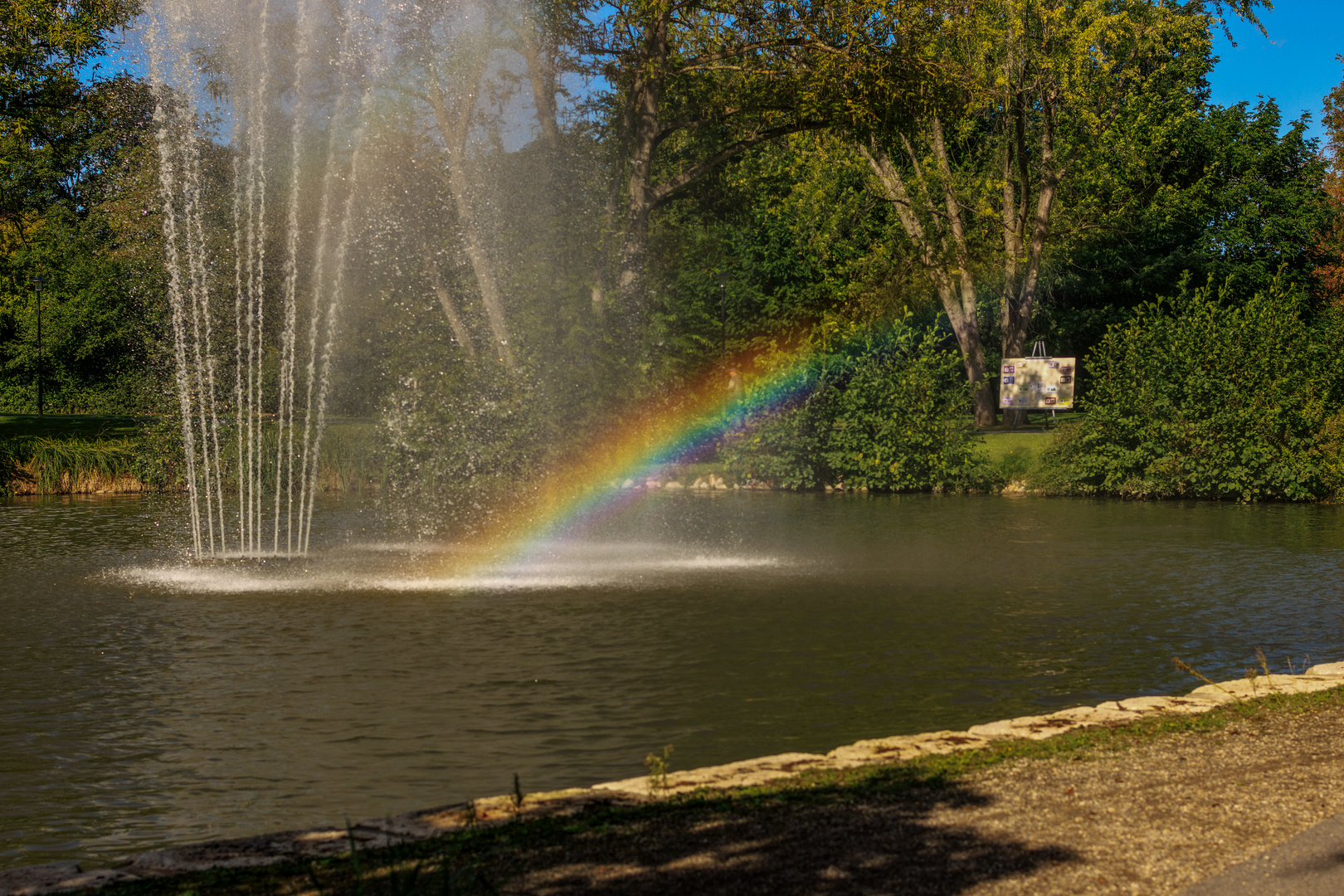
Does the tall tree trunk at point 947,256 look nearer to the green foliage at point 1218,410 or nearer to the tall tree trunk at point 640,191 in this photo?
the green foliage at point 1218,410

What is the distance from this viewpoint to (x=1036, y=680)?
1065 centimetres

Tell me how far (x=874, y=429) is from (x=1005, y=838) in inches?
1120

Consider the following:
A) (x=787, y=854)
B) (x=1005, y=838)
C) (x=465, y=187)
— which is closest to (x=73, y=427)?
(x=465, y=187)

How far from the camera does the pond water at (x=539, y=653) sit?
318 inches

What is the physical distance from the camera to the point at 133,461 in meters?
32.8

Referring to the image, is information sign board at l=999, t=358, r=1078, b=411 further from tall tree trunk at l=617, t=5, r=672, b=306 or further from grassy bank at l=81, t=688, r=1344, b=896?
Result: grassy bank at l=81, t=688, r=1344, b=896

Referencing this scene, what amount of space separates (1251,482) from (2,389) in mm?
63762

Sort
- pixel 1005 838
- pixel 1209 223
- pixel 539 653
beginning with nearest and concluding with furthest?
pixel 1005 838
pixel 539 653
pixel 1209 223

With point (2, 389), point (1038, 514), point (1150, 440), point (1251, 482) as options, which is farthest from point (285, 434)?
point (2, 389)

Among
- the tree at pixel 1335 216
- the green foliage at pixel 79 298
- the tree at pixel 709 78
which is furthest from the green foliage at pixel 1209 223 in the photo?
the green foliage at pixel 79 298

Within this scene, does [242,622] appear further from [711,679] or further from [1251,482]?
[1251,482]

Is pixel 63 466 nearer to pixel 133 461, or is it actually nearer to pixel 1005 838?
pixel 133 461

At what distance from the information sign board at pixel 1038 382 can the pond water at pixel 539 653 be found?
16375 millimetres

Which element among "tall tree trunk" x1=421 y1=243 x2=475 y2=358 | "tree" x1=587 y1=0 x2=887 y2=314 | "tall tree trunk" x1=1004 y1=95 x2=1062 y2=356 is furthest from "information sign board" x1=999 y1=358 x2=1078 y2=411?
"tall tree trunk" x1=421 y1=243 x2=475 y2=358
